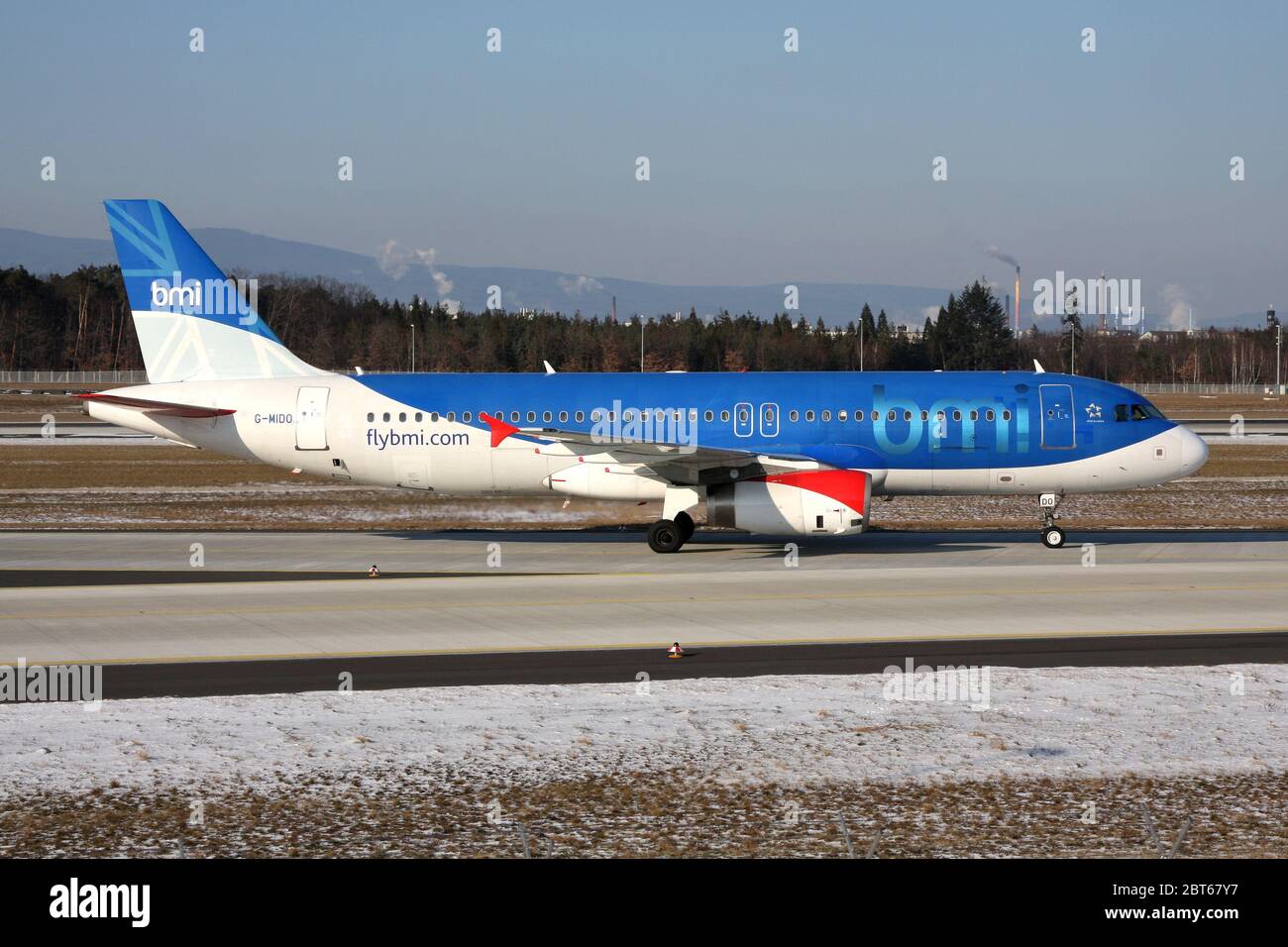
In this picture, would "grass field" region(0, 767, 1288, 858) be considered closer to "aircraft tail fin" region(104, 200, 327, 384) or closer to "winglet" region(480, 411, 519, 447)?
"winglet" region(480, 411, 519, 447)

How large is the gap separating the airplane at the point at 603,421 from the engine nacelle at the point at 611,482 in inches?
1.8

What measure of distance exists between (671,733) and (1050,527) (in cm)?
2042

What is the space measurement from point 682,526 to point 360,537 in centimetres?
898

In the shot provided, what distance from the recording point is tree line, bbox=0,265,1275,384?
123 meters

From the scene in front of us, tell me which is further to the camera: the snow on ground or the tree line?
the tree line

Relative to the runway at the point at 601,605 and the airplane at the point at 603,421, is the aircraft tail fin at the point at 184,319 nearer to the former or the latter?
the airplane at the point at 603,421

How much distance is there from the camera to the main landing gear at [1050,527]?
1277 inches

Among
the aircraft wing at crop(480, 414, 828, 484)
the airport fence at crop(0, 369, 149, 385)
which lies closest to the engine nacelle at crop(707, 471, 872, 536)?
the aircraft wing at crop(480, 414, 828, 484)

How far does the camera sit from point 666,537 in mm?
32094

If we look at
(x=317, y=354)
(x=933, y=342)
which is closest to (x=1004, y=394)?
(x=933, y=342)

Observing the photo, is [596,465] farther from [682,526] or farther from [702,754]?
[702,754]

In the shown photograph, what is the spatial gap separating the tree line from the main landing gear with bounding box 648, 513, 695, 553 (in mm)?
73460

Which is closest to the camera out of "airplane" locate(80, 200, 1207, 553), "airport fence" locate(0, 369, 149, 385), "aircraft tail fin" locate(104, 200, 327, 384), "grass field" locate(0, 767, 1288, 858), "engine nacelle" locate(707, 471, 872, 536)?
"grass field" locate(0, 767, 1288, 858)

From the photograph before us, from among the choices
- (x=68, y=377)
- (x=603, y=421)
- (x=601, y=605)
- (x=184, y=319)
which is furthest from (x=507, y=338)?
(x=601, y=605)
